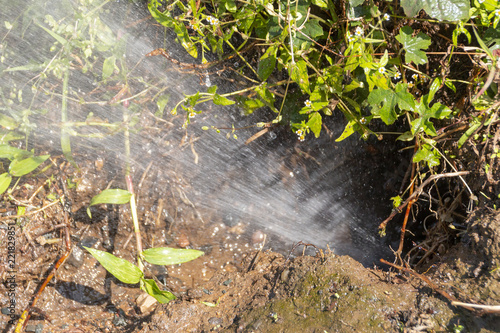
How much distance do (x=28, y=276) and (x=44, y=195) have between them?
575 mm

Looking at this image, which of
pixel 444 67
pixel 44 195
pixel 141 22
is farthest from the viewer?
pixel 141 22

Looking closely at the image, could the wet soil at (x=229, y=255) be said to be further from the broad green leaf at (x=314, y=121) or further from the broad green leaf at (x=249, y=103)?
the broad green leaf at (x=314, y=121)

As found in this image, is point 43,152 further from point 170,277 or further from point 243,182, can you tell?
point 243,182

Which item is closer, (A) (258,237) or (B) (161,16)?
(B) (161,16)

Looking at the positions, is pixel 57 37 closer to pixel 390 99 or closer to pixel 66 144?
pixel 66 144

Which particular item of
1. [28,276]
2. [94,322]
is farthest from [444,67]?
[28,276]

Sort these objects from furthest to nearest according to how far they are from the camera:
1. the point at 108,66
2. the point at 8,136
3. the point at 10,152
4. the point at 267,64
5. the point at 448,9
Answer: the point at 108,66, the point at 8,136, the point at 10,152, the point at 267,64, the point at 448,9

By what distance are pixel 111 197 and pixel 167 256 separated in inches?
20.7

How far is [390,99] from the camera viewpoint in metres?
2.00

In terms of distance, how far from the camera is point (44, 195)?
2.58 metres

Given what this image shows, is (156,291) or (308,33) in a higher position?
(308,33)

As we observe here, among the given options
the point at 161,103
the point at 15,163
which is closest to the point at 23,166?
the point at 15,163

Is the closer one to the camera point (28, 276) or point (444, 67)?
point (444, 67)

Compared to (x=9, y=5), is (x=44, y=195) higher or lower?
lower
